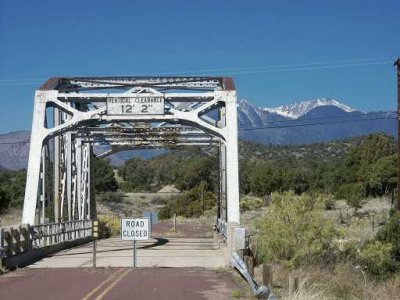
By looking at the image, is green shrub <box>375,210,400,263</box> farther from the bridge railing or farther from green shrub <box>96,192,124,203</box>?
green shrub <box>96,192,124,203</box>

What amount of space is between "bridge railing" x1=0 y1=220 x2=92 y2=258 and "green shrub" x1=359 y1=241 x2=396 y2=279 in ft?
34.8

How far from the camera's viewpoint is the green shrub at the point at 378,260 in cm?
2143

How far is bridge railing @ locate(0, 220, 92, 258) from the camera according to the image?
66.3ft

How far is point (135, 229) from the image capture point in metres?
20.8

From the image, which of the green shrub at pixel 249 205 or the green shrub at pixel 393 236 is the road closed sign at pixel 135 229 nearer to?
the green shrub at pixel 393 236

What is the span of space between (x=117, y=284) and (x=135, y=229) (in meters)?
4.83

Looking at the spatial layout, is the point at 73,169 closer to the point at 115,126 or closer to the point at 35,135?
the point at 115,126

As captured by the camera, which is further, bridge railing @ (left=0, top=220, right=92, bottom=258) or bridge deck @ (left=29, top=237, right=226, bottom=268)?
bridge deck @ (left=29, top=237, right=226, bottom=268)

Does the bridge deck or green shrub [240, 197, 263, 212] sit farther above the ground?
green shrub [240, 197, 263, 212]

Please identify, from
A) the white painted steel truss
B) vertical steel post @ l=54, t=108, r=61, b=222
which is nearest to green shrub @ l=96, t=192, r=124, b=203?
the white painted steel truss

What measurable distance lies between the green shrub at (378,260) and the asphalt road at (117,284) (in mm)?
5268

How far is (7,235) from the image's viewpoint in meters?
20.2

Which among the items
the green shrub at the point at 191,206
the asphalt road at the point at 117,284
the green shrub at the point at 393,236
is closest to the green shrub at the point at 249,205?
the green shrub at the point at 191,206

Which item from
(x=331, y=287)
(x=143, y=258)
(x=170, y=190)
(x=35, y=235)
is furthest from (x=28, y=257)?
(x=170, y=190)
